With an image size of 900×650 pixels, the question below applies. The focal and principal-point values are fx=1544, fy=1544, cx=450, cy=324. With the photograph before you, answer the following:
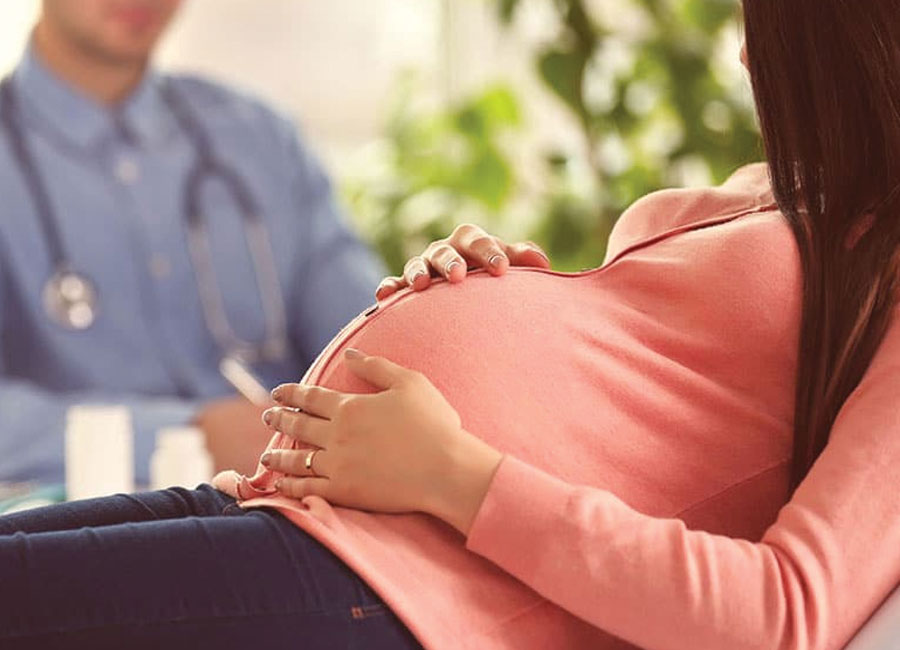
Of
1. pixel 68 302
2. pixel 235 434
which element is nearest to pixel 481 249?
pixel 235 434

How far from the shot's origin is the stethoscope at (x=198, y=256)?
2.47 meters

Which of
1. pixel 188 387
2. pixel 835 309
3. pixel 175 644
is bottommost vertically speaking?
pixel 188 387

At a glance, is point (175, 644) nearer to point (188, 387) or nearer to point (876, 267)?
point (876, 267)

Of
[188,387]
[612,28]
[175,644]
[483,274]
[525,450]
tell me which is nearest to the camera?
[175,644]

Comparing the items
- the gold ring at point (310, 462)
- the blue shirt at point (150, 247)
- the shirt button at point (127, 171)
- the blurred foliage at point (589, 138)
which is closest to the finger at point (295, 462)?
the gold ring at point (310, 462)

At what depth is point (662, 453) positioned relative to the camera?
3.60 feet

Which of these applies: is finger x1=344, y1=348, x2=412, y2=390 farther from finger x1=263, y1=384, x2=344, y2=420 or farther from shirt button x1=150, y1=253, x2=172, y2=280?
shirt button x1=150, y1=253, x2=172, y2=280

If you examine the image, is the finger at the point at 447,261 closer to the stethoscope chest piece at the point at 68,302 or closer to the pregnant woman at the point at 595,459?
the pregnant woman at the point at 595,459

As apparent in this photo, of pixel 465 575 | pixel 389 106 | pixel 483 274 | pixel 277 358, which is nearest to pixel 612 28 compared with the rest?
pixel 389 106

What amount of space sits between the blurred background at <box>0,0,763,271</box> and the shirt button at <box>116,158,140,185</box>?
0.43 m

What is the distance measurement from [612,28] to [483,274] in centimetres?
190

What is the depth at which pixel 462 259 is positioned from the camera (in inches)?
46.8

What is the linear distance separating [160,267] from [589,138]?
0.89 meters

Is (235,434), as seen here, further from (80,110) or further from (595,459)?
(595,459)
